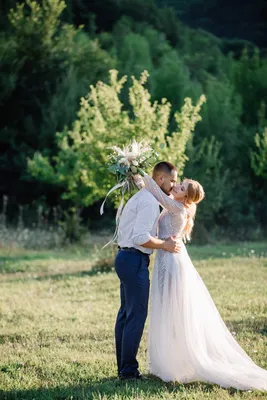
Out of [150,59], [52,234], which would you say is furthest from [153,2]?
[52,234]

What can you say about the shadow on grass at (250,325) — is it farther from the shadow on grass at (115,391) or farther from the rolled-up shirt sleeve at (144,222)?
the rolled-up shirt sleeve at (144,222)

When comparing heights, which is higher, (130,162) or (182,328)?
(130,162)

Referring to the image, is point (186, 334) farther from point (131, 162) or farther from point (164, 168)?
point (131, 162)

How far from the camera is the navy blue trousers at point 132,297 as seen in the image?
5.90 metres

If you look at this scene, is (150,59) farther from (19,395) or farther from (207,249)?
(19,395)

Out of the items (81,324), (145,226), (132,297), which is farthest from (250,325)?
(145,226)

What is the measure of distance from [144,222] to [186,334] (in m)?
1.13

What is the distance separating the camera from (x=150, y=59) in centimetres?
3088

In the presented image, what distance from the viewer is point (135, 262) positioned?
5.91 meters

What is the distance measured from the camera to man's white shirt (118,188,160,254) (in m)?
5.80

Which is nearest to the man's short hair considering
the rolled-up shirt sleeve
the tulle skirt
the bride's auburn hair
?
the bride's auburn hair

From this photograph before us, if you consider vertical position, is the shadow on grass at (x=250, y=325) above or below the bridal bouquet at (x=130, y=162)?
below

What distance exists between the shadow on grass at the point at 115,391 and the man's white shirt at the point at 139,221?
119cm

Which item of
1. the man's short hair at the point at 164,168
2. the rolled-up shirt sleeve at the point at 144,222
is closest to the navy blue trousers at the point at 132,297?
the rolled-up shirt sleeve at the point at 144,222
